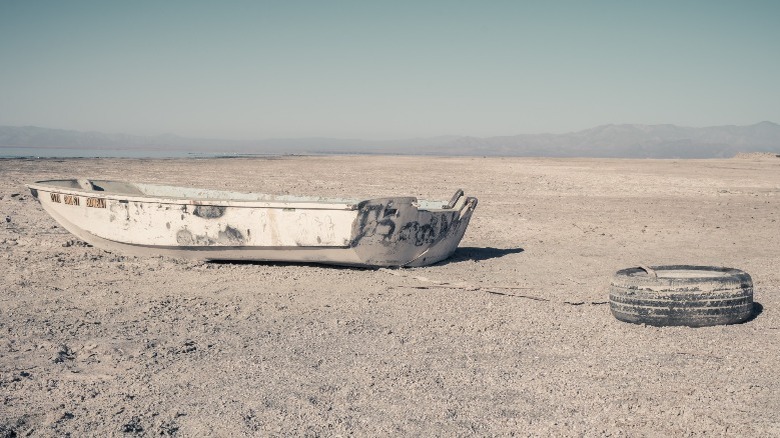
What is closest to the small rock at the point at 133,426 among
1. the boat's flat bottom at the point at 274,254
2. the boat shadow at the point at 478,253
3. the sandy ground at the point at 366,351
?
the sandy ground at the point at 366,351

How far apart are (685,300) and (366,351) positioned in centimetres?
259

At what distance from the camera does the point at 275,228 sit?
7469 mm

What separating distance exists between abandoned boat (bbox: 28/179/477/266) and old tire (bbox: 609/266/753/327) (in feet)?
8.87

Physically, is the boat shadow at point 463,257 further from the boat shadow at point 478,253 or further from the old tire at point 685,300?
the old tire at point 685,300

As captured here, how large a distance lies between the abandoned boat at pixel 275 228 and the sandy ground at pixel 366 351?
21cm

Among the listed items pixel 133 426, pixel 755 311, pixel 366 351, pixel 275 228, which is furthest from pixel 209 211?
pixel 755 311

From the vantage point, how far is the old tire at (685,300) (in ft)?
17.6

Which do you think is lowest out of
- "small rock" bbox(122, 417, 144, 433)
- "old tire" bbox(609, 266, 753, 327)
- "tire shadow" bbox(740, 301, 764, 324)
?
"tire shadow" bbox(740, 301, 764, 324)

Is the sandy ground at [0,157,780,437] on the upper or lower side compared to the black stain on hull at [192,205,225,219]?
lower

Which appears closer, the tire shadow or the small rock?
the small rock

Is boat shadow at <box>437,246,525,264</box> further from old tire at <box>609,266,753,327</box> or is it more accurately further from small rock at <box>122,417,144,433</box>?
small rock at <box>122,417,144,433</box>

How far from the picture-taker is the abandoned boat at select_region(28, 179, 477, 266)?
7.34 meters

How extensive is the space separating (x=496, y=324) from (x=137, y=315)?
3.04 m

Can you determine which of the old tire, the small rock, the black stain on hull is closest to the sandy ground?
the small rock
